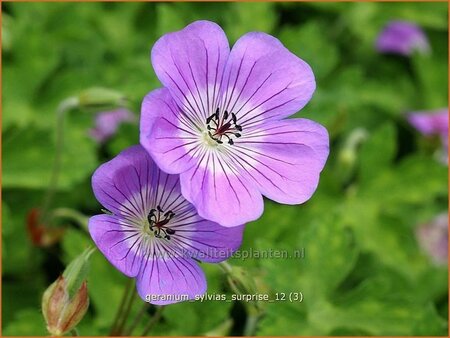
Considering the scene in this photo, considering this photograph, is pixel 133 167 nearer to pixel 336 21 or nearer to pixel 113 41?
pixel 113 41

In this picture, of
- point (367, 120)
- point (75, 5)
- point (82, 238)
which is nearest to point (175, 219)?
point (82, 238)

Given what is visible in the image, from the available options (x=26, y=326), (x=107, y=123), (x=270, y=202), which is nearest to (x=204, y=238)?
(x=26, y=326)

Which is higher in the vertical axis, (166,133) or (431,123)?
(166,133)

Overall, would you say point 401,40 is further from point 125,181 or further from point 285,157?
point 125,181

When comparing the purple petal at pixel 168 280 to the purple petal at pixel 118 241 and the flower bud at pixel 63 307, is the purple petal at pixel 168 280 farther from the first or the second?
the flower bud at pixel 63 307

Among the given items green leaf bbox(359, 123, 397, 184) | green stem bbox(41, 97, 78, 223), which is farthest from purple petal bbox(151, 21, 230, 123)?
green leaf bbox(359, 123, 397, 184)

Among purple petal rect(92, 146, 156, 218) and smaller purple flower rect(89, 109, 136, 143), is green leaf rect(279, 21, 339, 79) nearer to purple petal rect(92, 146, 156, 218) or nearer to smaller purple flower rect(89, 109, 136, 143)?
smaller purple flower rect(89, 109, 136, 143)

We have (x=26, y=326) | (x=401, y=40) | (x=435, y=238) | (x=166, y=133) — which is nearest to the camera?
(x=166, y=133)
